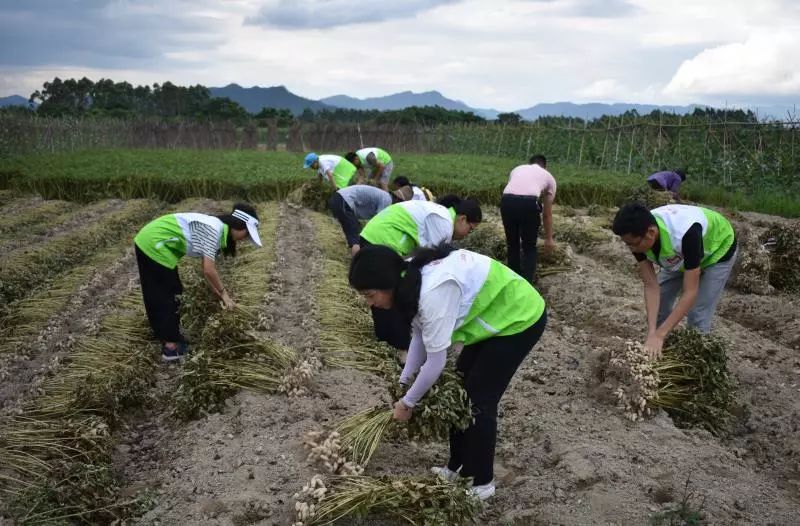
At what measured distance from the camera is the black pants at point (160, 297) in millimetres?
5926

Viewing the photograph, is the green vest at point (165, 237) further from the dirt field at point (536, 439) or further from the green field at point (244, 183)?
the green field at point (244, 183)

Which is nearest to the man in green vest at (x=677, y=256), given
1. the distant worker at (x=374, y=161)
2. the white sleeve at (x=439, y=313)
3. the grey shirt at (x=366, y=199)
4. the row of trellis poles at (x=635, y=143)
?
the white sleeve at (x=439, y=313)

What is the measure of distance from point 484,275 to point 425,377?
541 millimetres

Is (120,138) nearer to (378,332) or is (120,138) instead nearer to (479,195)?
(479,195)

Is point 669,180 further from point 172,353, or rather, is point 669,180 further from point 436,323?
point 436,323

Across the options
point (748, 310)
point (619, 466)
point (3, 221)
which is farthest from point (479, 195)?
point (619, 466)

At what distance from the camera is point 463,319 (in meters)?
3.18

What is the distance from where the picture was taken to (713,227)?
461 cm

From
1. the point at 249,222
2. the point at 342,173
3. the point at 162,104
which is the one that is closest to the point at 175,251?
the point at 249,222

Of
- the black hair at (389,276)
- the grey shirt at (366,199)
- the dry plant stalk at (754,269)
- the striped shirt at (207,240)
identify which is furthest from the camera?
the dry plant stalk at (754,269)

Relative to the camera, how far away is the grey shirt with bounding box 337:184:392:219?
7570 millimetres

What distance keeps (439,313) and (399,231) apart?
2.46 meters

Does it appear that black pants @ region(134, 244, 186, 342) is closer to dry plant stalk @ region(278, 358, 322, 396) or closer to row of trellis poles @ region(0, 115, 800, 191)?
dry plant stalk @ region(278, 358, 322, 396)

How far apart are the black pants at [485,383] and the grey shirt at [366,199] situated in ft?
13.7
